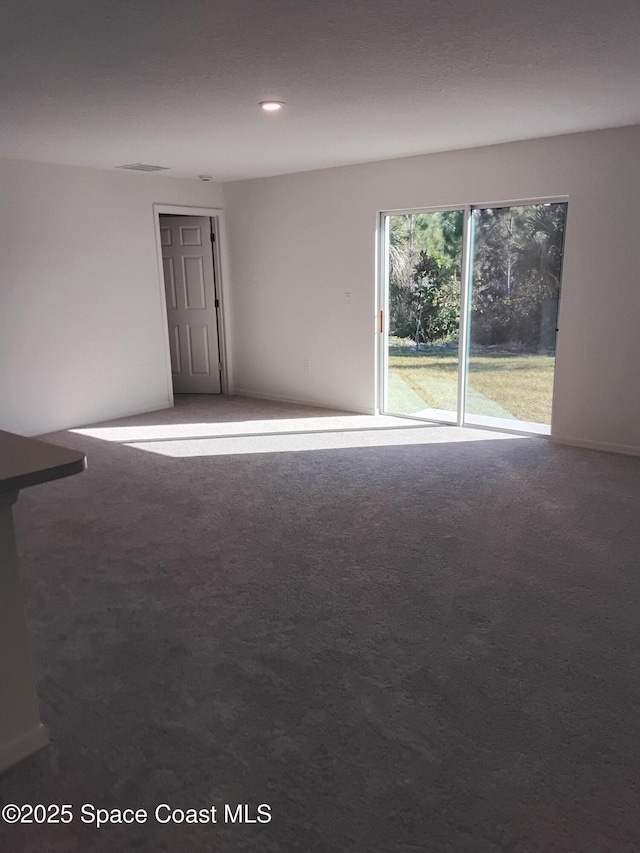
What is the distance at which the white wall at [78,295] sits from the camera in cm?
542

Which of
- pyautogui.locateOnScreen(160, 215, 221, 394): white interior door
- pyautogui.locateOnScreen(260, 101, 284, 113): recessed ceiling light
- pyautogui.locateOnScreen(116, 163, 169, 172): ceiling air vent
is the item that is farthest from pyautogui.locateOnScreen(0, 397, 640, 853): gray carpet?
pyautogui.locateOnScreen(160, 215, 221, 394): white interior door

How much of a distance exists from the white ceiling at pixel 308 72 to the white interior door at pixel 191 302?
224cm

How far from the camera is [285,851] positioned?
66.5 inches

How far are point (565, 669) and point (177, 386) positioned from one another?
610 cm

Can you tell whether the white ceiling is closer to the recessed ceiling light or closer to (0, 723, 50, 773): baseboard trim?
the recessed ceiling light

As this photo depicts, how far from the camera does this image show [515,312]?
5414mm

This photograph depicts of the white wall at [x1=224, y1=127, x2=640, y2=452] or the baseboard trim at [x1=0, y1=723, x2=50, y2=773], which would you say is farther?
the white wall at [x1=224, y1=127, x2=640, y2=452]

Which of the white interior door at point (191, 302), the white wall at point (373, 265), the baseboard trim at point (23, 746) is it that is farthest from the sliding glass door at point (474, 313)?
the baseboard trim at point (23, 746)

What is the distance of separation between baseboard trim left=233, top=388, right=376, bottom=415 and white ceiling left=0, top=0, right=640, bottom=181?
99.0 inches

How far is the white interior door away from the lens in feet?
23.6

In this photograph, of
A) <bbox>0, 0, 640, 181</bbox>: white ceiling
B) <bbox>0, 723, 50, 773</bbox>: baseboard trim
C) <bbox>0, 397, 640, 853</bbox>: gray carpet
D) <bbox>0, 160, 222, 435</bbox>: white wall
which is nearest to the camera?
<bbox>0, 397, 640, 853</bbox>: gray carpet

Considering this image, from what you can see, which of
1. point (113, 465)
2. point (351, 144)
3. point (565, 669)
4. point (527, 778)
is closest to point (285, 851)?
point (527, 778)

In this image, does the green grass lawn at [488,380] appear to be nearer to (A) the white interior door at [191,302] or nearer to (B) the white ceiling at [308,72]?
Answer: (B) the white ceiling at [308,72]

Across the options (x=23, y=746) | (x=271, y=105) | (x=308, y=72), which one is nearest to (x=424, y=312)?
(x=271, y=105)
